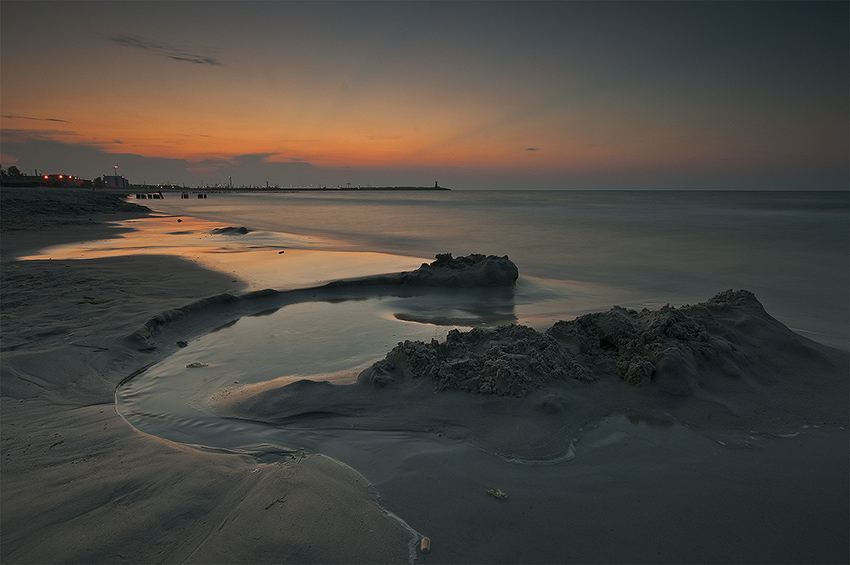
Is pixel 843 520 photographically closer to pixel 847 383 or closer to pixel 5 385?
pixel 847 383

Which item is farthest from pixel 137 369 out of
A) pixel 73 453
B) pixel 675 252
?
pixel 675 252

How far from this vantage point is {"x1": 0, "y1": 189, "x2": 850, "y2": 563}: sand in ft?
6.95

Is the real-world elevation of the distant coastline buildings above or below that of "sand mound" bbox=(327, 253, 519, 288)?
above

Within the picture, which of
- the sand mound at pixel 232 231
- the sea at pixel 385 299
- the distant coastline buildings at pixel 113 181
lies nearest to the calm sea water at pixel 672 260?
the sea at pixel 385 299

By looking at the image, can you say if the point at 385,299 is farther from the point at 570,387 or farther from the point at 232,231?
the point at 232,231

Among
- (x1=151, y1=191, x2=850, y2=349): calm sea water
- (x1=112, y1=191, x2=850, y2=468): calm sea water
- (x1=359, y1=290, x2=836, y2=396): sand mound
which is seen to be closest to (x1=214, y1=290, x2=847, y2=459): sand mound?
(x1=359, y1=290, x2=836, y2=396): sand mound

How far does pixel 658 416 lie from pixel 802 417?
1.13 metres

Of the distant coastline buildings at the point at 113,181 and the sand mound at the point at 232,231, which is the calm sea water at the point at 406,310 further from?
the distant coastline buildings at the point at 113,181

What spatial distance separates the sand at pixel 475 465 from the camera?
212 centimetres

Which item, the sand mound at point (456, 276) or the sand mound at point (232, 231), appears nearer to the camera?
the sand mound at point (456, 276)

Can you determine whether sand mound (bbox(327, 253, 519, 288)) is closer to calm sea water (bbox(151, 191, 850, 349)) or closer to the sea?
the sea

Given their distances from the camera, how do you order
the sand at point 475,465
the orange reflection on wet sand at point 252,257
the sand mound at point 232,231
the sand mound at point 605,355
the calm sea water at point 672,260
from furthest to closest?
the sand mound at point 232,231 → the orange reflection on wet sand at point 252,257 → the calm sea water at point 672,260 → the sand mound at point 605,355 → the sand at point 475,465

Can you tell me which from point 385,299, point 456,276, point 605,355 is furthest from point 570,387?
point 456,276

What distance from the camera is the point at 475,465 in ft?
8.91
